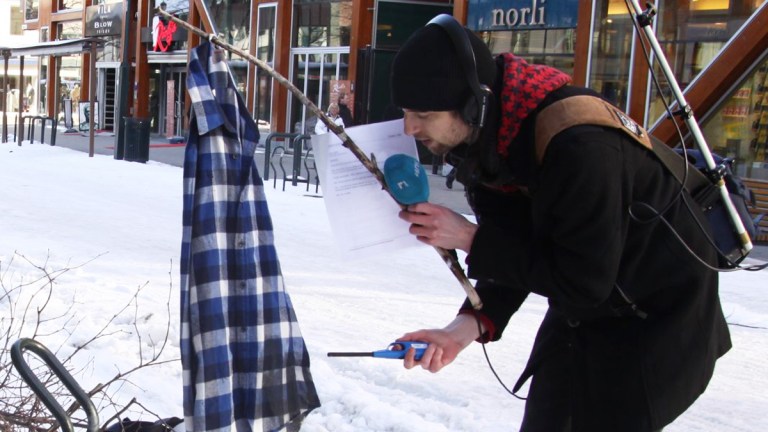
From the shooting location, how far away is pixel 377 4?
21.1 metres

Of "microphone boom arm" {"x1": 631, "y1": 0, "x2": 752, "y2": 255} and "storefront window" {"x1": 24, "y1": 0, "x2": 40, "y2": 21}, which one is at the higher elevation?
"storefront window" {"x1": 24, "y1": 0, "x2": 40, "y2": 21}

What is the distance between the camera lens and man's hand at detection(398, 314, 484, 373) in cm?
225

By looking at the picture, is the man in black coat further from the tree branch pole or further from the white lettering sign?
the white lettering sign

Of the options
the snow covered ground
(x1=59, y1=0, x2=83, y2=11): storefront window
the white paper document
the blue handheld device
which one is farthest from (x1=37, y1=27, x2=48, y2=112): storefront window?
the blue handheld device

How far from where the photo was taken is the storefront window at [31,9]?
1698 inches

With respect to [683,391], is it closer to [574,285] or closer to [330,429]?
[574,285]

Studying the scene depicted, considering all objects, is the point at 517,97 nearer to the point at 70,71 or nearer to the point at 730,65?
the point at 730,65

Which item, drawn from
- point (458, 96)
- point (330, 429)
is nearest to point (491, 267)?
point (458, 96)

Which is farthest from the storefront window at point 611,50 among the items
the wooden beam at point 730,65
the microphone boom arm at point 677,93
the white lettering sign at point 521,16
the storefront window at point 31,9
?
the storefront window at point 31,9

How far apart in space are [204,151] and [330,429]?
1898 mm

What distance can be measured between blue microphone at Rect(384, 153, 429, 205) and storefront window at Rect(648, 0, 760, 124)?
40.2 feet

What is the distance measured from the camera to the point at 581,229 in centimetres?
181

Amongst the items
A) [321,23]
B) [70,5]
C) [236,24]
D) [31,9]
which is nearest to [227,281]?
[321,23]

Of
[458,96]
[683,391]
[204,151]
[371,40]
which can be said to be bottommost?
[683,391]
